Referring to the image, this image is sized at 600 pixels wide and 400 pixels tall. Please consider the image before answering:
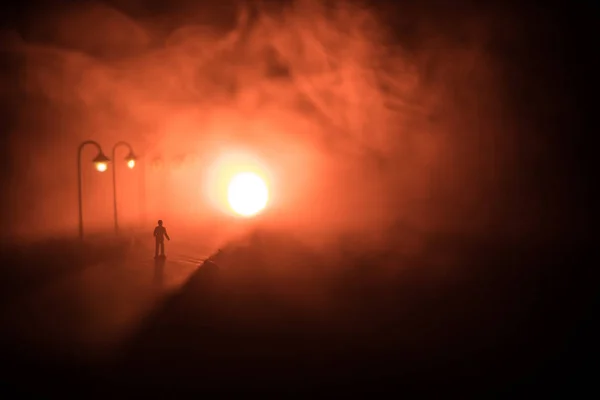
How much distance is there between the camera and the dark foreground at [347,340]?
631 cm

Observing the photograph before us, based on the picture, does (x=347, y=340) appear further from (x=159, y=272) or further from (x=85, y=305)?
(x=159, y=272)

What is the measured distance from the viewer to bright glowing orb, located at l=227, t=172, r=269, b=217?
44469 mm

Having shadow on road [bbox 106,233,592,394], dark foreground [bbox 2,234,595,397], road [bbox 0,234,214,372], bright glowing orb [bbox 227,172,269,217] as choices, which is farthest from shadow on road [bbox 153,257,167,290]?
bright glowing orb [bbox 227,172,269,217]

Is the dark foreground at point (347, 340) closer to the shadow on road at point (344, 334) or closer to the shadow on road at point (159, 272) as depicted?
the shadow on road at point (344, 334)

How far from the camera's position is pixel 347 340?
7.88 m

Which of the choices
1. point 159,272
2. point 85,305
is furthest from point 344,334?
point 159,272

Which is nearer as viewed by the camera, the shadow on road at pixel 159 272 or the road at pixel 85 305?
the road at pixel 85 305

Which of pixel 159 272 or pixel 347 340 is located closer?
pixel 347 340

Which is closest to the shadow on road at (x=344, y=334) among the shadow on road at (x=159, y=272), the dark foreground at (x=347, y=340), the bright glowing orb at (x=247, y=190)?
the dark foreground at (x=347, y=340)

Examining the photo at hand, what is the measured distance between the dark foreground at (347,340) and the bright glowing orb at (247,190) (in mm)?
30827

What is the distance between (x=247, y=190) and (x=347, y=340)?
37.8m

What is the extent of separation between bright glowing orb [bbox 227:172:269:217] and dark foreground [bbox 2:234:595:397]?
1214 inches

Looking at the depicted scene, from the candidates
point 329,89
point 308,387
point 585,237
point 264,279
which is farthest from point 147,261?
point 585,237

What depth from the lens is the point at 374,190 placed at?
29.9 metres
